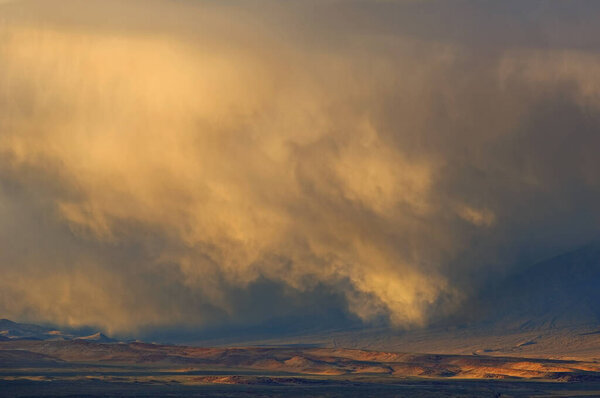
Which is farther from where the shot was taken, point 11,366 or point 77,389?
point 11,366

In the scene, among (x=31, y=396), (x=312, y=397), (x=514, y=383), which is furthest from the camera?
(x=514, y=383)

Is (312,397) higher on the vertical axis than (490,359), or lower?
lower

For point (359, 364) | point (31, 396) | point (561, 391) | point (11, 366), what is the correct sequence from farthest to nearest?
1. point (359, 364)
2. point (11, 366)
3. point (561, 391)
4. point (31, 396)

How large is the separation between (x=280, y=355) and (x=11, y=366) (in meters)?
54.9

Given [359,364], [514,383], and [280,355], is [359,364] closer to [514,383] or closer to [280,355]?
[280,355]

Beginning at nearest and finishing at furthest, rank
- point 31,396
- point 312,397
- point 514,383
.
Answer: point 31,396 < point 312,397 < point 514,383

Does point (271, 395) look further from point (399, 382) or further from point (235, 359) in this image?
point (235, 359)

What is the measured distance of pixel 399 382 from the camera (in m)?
152

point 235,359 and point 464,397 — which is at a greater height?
point 235,359

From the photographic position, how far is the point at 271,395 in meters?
127

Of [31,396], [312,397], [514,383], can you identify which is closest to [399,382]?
[514,383]

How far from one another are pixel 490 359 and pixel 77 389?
87.7 metres

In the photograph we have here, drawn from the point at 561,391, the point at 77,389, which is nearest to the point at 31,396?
the point at 77,389

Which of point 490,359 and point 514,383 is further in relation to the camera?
point 490,359
